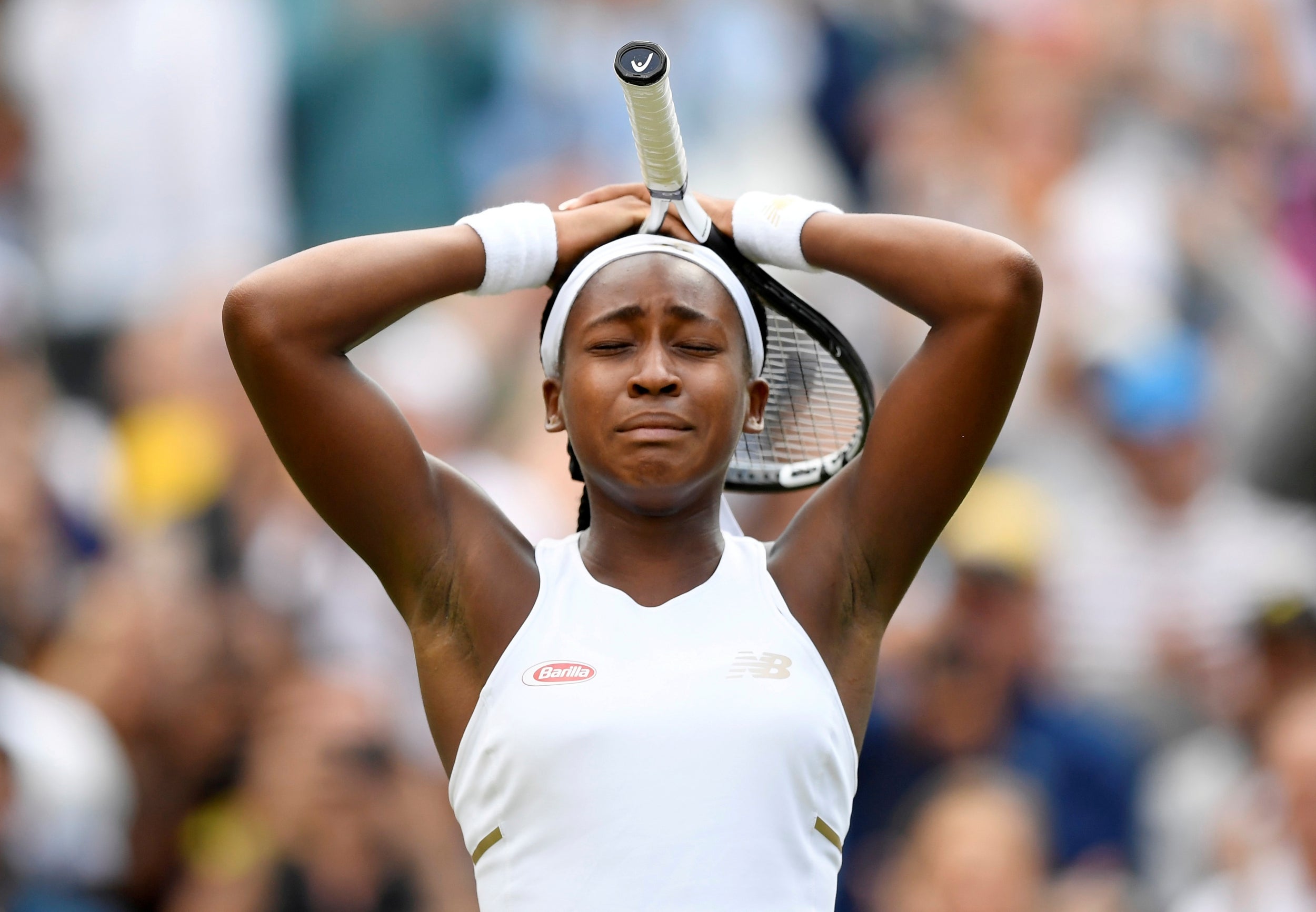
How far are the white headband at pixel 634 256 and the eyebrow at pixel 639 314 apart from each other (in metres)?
0.10

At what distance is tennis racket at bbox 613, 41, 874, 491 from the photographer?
106 inches

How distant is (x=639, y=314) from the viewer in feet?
9.26

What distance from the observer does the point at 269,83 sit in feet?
25.1

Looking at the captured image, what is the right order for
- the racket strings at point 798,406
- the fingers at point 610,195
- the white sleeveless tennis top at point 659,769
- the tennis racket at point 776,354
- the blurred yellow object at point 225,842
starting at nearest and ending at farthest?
the white sleeveless tennis top at point 659,769 → the tennis racket at point 776,354 → the fingers at point 610,195 → the racket strings at point 798,406 → the blurred yellow object at point 225,842

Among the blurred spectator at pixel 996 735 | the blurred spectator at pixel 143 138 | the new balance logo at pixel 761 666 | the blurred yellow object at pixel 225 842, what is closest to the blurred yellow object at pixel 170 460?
the blurred spectator at pixel 143 138

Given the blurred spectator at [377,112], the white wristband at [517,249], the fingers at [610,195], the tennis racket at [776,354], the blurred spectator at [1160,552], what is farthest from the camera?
the blurred spectator at [377,112]

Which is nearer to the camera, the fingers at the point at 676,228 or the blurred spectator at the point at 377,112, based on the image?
the fingers at the point at 676,228

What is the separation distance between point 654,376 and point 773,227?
1.30 feet

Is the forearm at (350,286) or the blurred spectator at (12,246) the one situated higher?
the forearm at (350,286)

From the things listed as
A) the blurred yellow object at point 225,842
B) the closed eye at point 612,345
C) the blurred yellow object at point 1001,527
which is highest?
the closed eye at point 612,345

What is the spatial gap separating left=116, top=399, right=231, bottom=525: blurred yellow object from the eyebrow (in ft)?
11.3

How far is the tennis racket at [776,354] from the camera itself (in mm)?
2686

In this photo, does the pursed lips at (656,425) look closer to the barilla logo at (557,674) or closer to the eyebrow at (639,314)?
the eyebrow at (639,314)

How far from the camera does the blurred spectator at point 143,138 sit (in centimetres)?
739
